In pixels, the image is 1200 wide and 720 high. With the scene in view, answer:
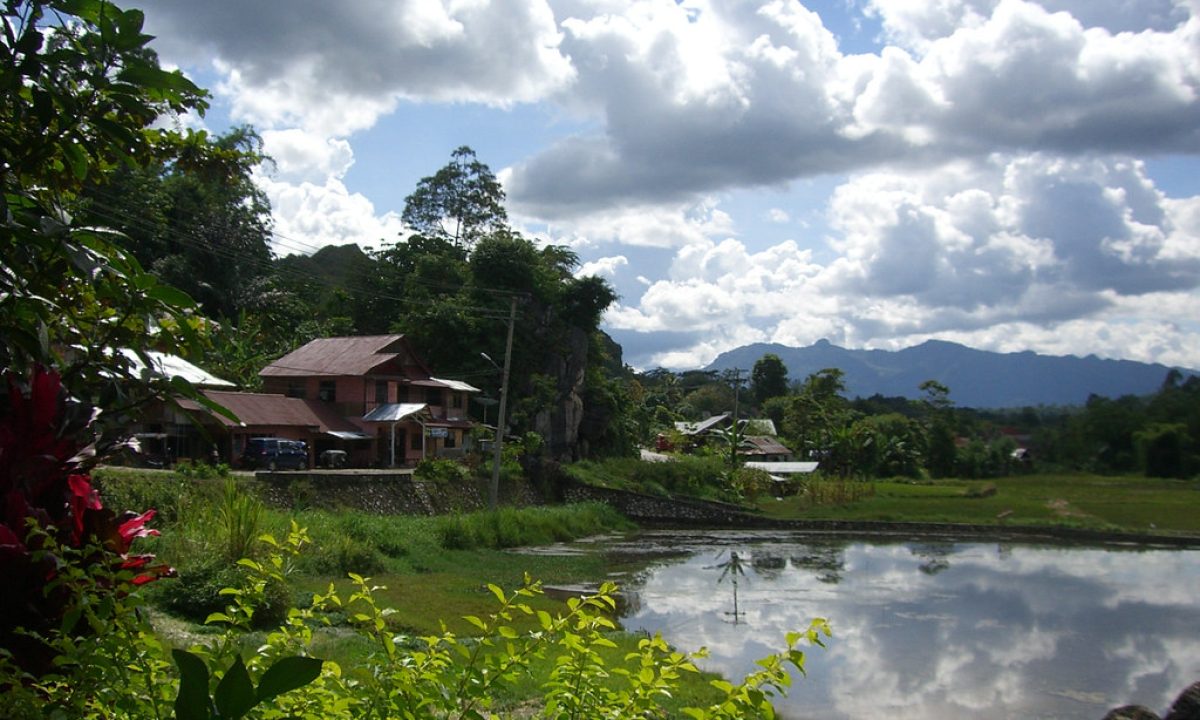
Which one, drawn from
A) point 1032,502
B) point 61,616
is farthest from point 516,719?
point 1032,502

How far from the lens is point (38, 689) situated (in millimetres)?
1929

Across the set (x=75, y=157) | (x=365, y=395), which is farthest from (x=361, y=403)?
(x=75, y=157)

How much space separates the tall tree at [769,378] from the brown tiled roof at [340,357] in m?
50.2

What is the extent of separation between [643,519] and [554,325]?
418 inches

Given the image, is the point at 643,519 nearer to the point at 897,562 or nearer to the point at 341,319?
the point at 897,562

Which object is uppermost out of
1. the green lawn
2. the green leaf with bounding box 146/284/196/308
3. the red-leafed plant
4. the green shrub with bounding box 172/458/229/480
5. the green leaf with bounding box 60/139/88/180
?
the green leaf with bounding box 60/139/88/180

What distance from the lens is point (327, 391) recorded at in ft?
110

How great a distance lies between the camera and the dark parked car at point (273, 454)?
2681 cm

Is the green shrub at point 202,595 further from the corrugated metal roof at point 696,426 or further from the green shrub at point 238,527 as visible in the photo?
the corrugated metal roof at point 696,426

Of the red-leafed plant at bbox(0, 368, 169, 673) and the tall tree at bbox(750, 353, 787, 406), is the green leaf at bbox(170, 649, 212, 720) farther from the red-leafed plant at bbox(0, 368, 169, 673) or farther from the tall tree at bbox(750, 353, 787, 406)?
the tall tree at bbox(750, 353, 787, 406)

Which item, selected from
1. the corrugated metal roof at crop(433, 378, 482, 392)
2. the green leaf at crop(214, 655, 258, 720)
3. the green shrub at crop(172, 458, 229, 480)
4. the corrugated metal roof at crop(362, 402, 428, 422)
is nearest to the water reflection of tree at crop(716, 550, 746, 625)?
the green shrub at crop(172, 458, 229, 480)

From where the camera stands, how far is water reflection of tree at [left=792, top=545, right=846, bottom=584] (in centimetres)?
2397

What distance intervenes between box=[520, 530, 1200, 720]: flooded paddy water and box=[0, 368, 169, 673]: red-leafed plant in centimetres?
1064

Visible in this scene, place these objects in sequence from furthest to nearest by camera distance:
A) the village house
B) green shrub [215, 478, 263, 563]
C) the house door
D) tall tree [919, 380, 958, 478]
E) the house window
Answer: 1. tall tree [919, 380, 958, 478]
2. the house window
3. the house door
4. the village house
5. green shrub [215, 478, 263, 563]
